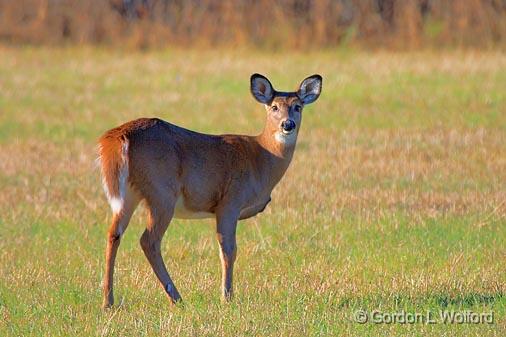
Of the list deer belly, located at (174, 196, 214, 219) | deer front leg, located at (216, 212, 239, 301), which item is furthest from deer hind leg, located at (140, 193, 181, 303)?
deer front leg, located at (216, 212, 239, 301)

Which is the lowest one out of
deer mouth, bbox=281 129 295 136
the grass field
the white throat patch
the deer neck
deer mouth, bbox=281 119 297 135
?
the grass field

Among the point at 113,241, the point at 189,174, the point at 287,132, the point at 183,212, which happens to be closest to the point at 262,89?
the point at 287,132

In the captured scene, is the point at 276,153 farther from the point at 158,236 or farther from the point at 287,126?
the point at 158,236

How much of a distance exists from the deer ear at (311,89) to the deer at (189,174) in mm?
166

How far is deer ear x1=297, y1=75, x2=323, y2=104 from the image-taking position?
9781mm

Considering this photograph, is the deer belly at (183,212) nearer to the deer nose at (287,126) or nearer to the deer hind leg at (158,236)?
the deer hind leg at (158,236)

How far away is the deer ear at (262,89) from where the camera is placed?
376 inches

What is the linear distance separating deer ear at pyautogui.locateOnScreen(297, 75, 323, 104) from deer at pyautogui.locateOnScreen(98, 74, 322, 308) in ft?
0.54

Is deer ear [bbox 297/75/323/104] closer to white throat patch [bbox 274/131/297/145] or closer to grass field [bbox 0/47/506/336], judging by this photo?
white throat patch [bbox 274/131/297/145]

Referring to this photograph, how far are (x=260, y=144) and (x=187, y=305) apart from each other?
5.47 feet

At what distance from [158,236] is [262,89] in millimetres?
1813

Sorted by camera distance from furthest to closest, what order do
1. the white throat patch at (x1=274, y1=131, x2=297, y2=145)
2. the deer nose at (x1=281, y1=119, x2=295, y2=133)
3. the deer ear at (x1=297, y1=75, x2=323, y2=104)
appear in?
the deer ear at (x1=297, y1=75, x2=323, y2=104) < the white throat patch at (x1=274, y1=131, x2=297, y2=145) < the deer nose at (x1=281, y1=119, x2=295, y2=133)

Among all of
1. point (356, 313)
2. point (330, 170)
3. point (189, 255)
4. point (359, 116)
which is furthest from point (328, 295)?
point (359, 116)

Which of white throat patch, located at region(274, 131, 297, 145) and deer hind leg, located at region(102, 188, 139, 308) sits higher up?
white throat patch, located at region(274, 131, 297, 145)
